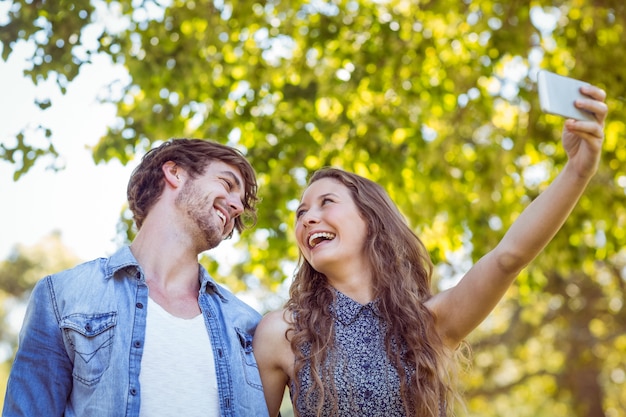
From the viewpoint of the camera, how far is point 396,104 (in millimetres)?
7312

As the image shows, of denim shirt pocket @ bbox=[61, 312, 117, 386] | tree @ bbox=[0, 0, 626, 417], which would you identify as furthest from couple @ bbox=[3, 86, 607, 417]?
tree @ bbox=[0, 0, 626, 417]

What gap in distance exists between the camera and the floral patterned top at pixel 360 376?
10.8ft

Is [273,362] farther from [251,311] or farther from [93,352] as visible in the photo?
[93,352]

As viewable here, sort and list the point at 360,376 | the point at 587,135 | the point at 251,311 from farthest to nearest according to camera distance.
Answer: the point at 251,311 < the point at 360,376 < the point at 587,135

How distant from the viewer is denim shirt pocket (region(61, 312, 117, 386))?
290 centimetres

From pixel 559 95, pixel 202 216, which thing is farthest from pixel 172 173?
pixel 559 95

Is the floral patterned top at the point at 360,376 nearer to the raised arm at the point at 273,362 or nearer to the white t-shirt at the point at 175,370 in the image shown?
the raised arm at the point at 273,362

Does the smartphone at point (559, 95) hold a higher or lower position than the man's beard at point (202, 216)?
lower

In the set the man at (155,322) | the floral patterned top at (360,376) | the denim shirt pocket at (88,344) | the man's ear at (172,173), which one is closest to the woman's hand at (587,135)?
the floral patterned top at (360,376)

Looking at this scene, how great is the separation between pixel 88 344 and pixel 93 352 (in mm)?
37

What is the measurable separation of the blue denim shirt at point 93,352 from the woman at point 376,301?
0.30 metres

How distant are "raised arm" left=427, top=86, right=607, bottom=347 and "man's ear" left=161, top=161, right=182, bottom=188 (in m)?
1.42

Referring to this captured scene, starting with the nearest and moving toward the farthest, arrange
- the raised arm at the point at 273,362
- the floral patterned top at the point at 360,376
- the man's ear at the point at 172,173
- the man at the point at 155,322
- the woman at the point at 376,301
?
the man at the point at 155,322
the woman at the point at 376,301
the floral patterned top at the point at 360,376
the raised arm at the point at 273,362
the man's ear at the point at 172,173

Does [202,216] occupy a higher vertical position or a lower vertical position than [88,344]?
higher
